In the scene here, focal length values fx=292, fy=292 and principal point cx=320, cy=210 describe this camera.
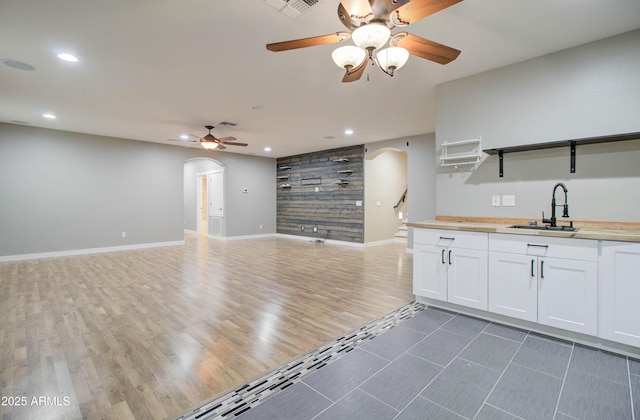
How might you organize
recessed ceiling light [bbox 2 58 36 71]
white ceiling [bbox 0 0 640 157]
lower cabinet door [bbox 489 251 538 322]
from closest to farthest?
white ceiling [bbox 0 0 640 157] → lower cabinet door [bbox 489 251 538 322] → recessed ceiling light [bbox 2 58 36 71]

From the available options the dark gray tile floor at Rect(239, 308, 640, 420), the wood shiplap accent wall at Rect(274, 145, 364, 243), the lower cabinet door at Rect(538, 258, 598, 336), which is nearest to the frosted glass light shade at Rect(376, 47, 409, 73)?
the lower cabinet door at Rect(538, 258, 598, 336)

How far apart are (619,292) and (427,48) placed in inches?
91.1

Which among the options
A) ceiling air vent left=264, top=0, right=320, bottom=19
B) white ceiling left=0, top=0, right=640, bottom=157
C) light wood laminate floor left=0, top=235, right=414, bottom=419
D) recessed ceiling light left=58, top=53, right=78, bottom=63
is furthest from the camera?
recessed ceiling light left=58, top=53, right=78, bottom=63

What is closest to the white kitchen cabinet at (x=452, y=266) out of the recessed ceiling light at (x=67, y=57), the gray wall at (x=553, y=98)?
the gray wall at (x=553, y=98)

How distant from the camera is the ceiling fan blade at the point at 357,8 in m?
1.77

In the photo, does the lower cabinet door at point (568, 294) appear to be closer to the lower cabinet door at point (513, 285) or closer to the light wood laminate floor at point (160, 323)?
the lower cabinet door at point (513, 285)

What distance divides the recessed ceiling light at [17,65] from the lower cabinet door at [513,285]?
17.1 ft

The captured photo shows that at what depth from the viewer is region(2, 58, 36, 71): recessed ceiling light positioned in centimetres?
307

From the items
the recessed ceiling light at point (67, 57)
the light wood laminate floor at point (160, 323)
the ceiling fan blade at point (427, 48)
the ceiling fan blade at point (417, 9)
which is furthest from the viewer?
the recessed ceiling light at point (67, 57)

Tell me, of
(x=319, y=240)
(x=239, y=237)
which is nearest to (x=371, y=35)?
(x=319, y=240)

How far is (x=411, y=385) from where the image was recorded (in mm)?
1923

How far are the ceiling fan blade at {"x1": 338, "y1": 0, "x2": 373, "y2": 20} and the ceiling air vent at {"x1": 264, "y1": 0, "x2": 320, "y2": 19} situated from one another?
0.44m

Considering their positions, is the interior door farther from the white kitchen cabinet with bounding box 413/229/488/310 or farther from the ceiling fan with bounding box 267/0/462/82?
the ceiling fan with bounding box 267/0/462/82

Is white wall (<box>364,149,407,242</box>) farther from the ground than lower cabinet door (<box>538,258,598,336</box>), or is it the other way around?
white wall (<box>364,149,407,242</box>)
